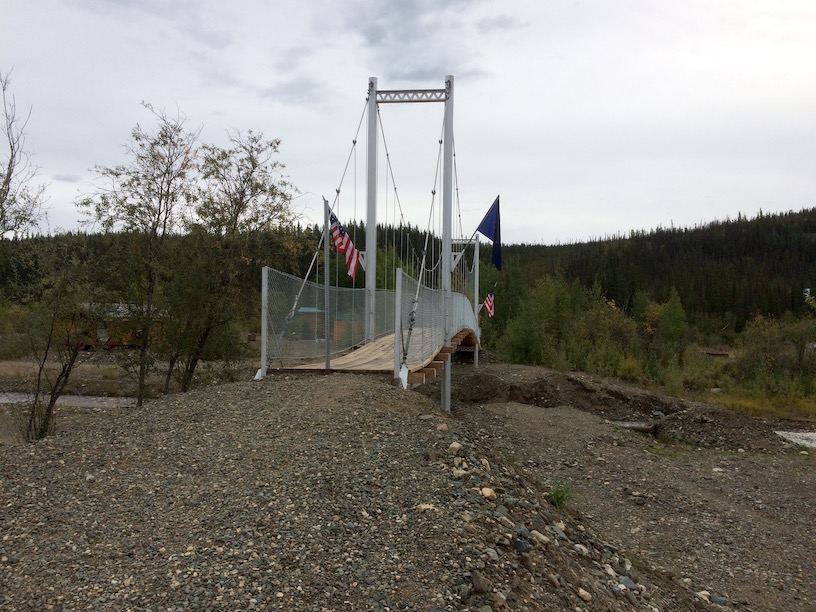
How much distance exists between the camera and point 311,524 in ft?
15.9

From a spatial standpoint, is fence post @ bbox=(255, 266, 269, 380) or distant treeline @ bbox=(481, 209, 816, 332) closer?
fence post @ bbox=(255, 266, 269, 380)

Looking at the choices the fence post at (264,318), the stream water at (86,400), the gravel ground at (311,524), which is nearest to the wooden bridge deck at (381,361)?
the fence post at (264,318)

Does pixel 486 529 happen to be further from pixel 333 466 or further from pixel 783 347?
pixel 783 347

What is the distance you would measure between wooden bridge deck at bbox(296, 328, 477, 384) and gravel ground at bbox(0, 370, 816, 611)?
1.18m

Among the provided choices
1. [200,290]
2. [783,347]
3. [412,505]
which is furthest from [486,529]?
[783,347]

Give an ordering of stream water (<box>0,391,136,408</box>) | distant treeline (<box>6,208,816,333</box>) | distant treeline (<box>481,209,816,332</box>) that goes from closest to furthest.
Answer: stream water (<box>0,391,136,408</box>)
distant treeline (<box>6,208,816,333</box>)
distant treeline (<box>481,209,816,332</box>)

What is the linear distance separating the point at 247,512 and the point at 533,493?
9.01 feet

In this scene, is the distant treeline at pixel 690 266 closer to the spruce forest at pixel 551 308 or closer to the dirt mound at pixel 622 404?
the spruce forest at pixel 551 308

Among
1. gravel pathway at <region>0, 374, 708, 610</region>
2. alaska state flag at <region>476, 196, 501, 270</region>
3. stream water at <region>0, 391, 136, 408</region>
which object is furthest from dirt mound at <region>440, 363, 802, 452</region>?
gravel pathway at <region>0, 374, 708, 610</region>

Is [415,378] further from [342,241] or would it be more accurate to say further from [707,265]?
[707,265]

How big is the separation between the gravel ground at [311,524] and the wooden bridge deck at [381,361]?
3.86 ft

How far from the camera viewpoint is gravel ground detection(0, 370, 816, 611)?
4.21 m

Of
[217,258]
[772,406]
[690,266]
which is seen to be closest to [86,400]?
[217,258]

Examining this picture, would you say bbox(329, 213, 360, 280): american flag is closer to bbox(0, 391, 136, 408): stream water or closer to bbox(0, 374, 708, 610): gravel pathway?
bbox(0, 374, 708, 610): gravel pathway
